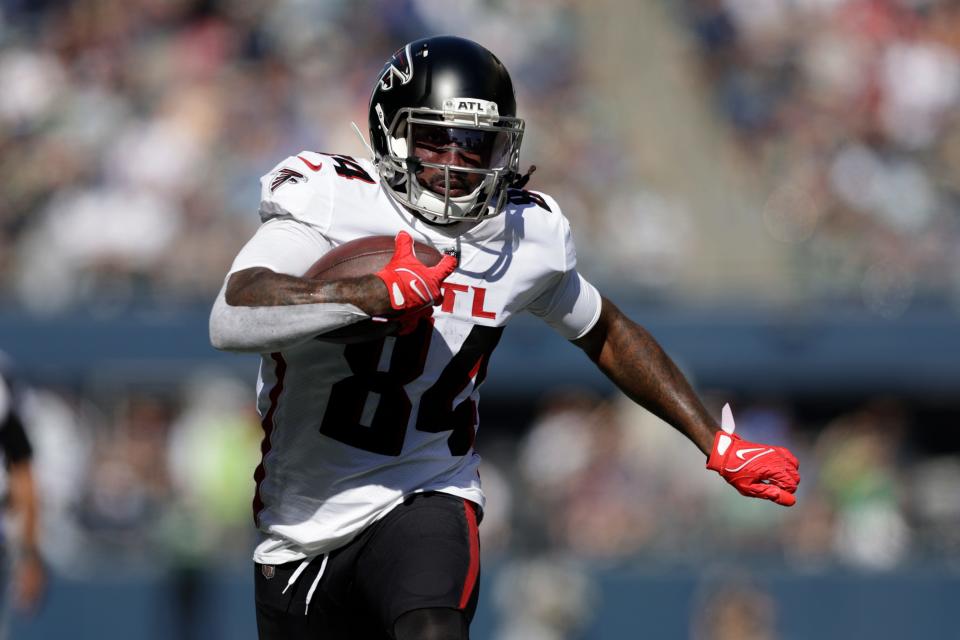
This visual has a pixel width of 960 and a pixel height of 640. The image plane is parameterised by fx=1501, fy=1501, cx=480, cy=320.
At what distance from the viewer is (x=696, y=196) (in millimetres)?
10578

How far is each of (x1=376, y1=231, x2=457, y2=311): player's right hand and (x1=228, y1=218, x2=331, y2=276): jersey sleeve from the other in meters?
0.31

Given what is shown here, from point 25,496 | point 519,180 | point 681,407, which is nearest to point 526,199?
point 519,180

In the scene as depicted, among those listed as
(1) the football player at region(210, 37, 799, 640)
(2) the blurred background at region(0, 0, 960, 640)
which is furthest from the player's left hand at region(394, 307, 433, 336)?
(2) the blurred background at region(0, 0, 960, 640)

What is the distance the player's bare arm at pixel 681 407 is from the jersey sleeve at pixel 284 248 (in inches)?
38.7

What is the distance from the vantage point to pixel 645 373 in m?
4.21

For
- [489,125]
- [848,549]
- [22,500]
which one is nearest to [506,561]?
[848,549]

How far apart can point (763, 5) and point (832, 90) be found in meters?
0.92

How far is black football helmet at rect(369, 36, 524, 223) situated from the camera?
3.75 metres

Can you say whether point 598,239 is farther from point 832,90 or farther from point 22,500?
point 22,500

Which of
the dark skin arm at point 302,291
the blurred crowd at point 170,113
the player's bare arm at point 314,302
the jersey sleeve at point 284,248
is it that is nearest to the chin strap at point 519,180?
the jersey sleeve at point 284,248

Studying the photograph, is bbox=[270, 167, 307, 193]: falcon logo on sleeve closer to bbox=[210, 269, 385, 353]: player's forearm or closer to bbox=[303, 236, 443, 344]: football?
bbox=[303, 236, 443, 344]: football

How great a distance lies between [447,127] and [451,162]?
0.30ft

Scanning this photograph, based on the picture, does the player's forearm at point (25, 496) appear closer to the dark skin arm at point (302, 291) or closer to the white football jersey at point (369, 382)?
the white football jersey at point (369, 382)

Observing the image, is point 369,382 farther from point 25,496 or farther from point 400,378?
point 25,496
